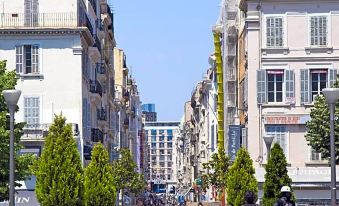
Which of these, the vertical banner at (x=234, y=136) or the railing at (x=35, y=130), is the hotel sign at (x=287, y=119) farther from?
the railing at (x=35, y=130)

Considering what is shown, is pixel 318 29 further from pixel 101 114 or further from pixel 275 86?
pixel 101 114

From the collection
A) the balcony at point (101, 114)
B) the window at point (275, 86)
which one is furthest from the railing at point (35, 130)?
the balcony at point (101, 114)

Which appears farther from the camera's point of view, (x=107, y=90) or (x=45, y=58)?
(x=107, y=90)

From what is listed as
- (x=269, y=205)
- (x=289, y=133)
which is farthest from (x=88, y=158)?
(x=269, y=205)

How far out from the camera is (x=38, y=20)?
2479 inches

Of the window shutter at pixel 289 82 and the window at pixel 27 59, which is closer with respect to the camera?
the window at pixel 27 59

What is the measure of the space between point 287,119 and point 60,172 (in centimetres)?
2458

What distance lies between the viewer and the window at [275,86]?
63.1m

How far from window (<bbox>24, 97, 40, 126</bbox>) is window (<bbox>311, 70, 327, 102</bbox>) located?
16486 millimetres

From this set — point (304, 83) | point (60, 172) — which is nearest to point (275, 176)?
point (60, 172)

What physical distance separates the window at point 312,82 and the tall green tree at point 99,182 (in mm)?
18283

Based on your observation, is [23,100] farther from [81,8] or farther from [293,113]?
[293,113]

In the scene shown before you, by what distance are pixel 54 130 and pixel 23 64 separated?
20.1 m

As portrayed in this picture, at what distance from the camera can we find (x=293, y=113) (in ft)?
208
